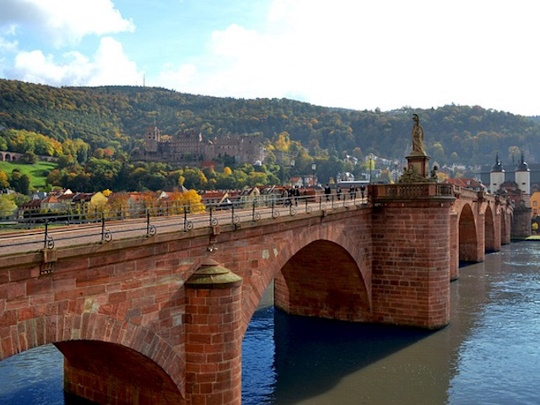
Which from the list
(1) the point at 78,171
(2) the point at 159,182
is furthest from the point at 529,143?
(1) the point at 78,171

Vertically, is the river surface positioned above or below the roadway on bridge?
below

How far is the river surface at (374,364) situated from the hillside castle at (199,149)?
141 metres

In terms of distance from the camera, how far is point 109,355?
14602 millimetres

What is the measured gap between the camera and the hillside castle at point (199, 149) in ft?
564

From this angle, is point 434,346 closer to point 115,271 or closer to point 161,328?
point 161,328

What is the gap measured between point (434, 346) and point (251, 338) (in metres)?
8.19

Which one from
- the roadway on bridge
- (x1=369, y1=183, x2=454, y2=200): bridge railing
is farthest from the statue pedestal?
the roadway on bridge

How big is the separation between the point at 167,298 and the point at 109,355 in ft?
8.57

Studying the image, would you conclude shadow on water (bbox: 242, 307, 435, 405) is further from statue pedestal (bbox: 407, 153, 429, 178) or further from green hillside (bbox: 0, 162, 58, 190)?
green hillside (bbox: 0, 162, 58, 190)

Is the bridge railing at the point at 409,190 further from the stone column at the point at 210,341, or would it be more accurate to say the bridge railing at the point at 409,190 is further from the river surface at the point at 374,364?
the stone column at the point at 210,341

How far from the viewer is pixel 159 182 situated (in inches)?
4715

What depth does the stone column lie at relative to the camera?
545 inches

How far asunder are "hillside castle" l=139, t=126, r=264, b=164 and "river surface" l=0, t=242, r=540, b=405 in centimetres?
14053

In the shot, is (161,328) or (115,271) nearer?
(115,271)
